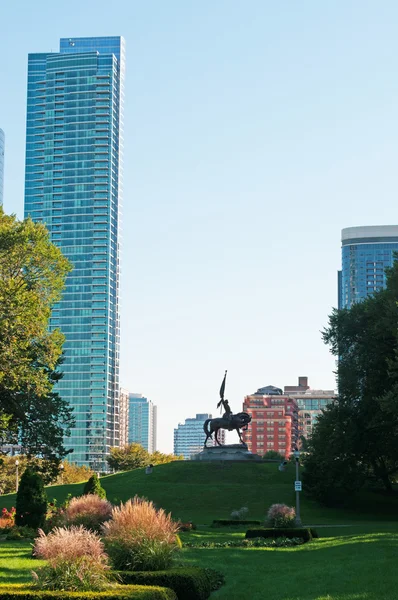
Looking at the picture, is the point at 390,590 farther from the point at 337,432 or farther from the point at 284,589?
the point at 337,432

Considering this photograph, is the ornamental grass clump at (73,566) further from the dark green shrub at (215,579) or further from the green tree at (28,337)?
the green tree at (28,337)

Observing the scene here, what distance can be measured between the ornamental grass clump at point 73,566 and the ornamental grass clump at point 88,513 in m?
11.4

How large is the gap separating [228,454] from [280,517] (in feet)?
124

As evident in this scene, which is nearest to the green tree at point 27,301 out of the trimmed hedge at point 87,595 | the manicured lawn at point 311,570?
the manicured lawn at point 311,570

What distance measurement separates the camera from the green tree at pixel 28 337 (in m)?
44.2

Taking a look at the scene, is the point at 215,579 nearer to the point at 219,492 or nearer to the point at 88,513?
the point at 88,513

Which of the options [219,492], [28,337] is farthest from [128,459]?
[28,337]

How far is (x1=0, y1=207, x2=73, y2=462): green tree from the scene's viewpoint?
1741 inches

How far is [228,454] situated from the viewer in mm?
79312

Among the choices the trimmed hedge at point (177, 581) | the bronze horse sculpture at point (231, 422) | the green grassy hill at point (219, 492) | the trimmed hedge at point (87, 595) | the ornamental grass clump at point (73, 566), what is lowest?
the green grassy hill at point (219, 492)

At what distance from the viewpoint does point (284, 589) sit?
20172 millimetres

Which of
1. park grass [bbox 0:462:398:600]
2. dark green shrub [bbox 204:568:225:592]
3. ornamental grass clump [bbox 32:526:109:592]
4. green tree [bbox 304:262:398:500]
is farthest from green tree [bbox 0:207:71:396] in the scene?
ornamental grass clump [bbox 32:526:109:592]

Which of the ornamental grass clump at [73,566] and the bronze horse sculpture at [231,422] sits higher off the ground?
the bronze horse sculpture at [231,422]

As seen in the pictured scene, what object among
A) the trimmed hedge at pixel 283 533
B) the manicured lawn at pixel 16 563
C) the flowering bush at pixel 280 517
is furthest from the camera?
the flowering bush at pixel 280 517
